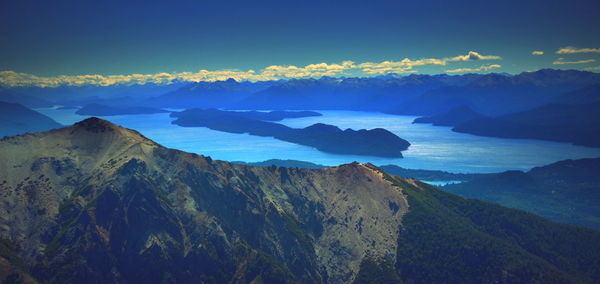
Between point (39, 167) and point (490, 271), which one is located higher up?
point (39, 167)

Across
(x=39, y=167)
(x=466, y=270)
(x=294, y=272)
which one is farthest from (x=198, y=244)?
(x=466, y=270)

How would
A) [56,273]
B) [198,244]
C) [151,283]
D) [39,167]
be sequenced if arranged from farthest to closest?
[39,167], [198,244], [151,283], [56,273]

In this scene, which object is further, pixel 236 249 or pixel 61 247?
pixel 236 249

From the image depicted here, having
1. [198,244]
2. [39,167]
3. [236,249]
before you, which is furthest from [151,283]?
[39,167]

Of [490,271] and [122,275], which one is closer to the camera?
[122,275]

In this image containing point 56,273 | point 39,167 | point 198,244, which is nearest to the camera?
point 56,273

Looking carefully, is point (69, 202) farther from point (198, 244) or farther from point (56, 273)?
point (198, 244)

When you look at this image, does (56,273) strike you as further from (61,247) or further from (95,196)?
(95,196)

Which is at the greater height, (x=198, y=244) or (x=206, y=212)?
(x=206, y=212)

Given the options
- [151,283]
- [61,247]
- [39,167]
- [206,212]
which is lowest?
[151,283]
